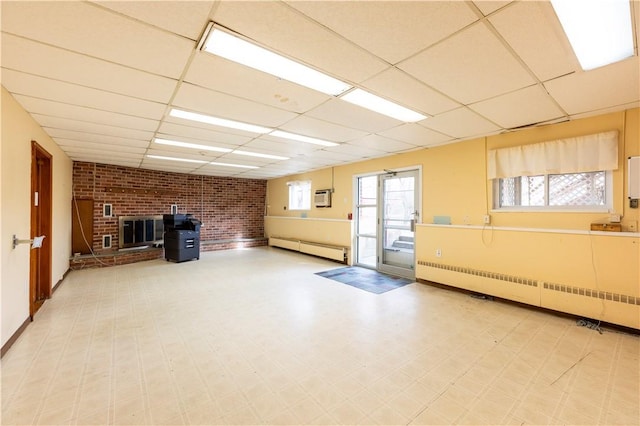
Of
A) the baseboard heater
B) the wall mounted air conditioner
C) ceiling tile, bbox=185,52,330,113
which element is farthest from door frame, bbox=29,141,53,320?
the wall mounted air conditioner

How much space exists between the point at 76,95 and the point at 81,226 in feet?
16.9

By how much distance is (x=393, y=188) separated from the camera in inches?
219

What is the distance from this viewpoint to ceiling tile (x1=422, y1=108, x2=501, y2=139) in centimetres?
314

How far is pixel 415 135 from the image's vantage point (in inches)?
157

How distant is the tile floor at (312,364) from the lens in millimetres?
1773

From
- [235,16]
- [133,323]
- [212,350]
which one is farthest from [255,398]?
[235,16]

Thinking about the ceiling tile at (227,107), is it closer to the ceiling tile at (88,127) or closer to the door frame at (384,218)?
the ceiling tile at (88,127)

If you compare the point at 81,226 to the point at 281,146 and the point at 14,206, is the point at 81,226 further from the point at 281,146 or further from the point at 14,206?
the point at 281,146

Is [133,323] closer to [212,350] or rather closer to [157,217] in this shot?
[212,350]

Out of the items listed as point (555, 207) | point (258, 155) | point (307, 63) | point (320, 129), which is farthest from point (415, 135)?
point (258, 155)

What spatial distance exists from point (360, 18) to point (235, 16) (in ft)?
2.36

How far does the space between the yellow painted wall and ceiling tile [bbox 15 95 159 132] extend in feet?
13.9

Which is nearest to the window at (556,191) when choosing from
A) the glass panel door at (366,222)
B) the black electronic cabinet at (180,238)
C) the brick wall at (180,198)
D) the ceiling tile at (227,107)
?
the glass panel door at (366,222)

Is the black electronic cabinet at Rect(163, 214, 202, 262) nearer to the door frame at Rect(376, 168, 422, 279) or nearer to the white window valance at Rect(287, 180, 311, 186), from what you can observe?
the white window valance at Rect(287, 180, 311, 186)
